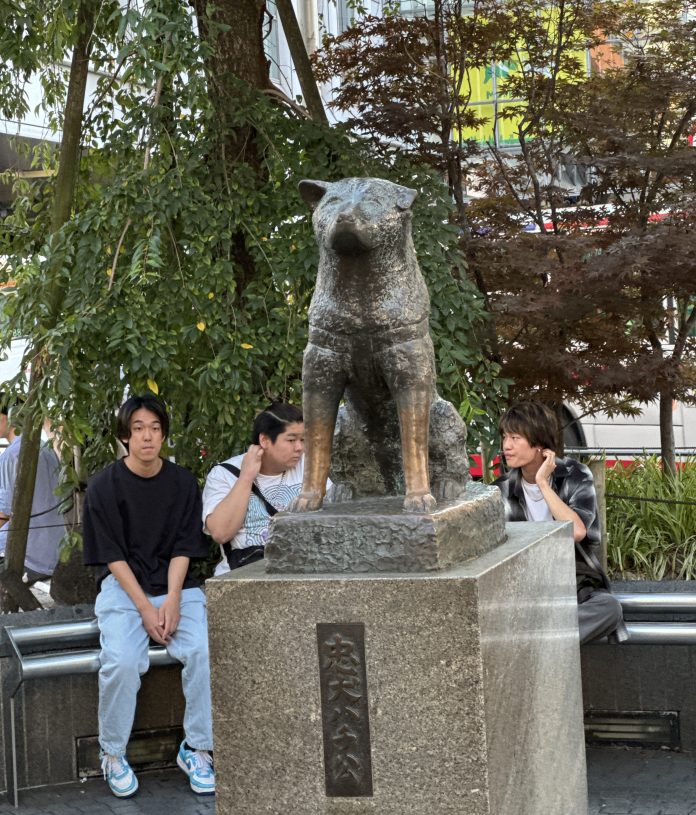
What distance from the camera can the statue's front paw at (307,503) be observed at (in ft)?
10.2

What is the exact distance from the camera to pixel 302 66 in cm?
601

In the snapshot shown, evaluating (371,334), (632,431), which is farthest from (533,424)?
(632,431)

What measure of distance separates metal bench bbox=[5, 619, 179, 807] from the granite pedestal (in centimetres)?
155

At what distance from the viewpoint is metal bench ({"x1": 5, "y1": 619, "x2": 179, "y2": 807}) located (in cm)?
442

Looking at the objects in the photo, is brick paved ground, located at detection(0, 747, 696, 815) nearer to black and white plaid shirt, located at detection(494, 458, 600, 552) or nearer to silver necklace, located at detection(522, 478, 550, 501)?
black and white plaid shirt, located at detection(494, 458, 600, 552)

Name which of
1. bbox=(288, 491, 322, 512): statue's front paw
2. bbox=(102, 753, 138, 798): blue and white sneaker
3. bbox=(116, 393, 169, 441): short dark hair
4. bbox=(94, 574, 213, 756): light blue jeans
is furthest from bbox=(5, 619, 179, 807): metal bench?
bbox=(288, 491, 322, 512): statue's front paw

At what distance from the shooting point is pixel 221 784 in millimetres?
3068

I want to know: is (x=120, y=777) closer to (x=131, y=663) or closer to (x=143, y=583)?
(x=131, y=663)

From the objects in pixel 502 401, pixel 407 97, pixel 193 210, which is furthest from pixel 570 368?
pixel 193 210

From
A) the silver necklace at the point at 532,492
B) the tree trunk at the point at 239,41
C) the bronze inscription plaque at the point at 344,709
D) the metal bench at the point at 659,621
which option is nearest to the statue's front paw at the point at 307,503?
the bronze inscription plaque at the point at 344,709

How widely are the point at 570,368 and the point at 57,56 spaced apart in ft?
9.78

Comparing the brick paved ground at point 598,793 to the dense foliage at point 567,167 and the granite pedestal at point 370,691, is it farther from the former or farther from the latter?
the dense foliage at point 567,167

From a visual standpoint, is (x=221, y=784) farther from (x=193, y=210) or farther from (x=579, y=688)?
(x=193, y=210)

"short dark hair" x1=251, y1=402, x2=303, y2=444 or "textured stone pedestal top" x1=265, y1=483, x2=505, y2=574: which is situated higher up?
"short dark hair" x1=251, y1=402, x2=303, y2=444
